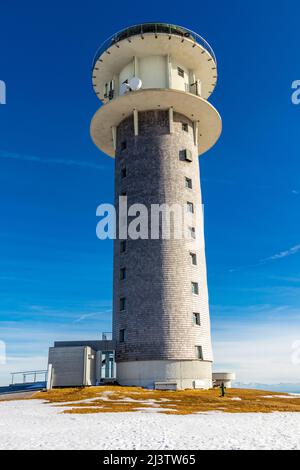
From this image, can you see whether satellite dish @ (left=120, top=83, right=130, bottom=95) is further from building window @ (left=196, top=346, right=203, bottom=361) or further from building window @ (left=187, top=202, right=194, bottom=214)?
building window @ (left=196, top=346, right=203, bottom=361)

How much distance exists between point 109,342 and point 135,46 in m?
27.9

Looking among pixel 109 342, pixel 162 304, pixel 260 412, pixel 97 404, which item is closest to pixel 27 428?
pixel 97 404

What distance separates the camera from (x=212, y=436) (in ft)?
40.2

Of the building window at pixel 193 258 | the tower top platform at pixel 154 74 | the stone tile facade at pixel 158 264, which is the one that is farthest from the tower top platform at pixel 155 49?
the building window at pixel 193 258

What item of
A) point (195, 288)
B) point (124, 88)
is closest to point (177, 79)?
point (124, 88)

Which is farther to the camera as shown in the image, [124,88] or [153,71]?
[124,88]

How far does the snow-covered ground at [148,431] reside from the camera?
11.2 metres

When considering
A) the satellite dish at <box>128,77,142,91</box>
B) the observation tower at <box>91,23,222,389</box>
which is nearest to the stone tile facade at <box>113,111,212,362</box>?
the observation tower at <box>91,23,222,389</box>

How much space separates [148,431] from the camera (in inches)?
511

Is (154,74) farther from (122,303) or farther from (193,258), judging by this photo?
(122,303)

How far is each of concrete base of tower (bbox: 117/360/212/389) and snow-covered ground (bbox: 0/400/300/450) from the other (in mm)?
13992

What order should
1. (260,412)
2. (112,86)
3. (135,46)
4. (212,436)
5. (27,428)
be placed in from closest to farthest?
(212,436), (27,428), (260,412), (135,46), (112,86)

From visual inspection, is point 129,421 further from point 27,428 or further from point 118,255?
point 118,255

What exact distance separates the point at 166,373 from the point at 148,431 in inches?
769
